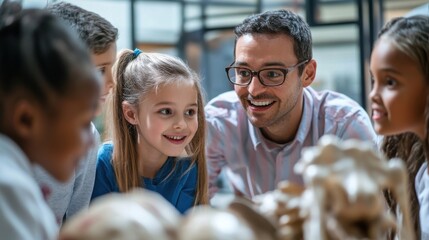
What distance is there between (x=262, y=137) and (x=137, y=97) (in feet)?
1.25

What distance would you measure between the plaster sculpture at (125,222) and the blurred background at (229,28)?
9.87ft

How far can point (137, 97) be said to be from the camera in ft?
5.65

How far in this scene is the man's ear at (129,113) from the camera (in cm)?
174

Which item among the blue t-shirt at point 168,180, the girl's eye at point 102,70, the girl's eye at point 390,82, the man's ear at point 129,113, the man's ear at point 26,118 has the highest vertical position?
the man's ear at point 26,118

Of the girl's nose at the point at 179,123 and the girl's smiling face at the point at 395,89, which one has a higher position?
the girl's smiling face at the point at 395,89

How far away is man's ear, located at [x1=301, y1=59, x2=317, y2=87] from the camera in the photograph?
1.91 m

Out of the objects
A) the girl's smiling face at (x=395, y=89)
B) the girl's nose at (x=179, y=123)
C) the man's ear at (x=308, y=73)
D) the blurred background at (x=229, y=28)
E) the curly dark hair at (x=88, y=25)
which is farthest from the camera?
the blurred background at (x=229, y=28)

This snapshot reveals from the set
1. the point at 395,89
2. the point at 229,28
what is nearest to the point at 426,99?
the point at 395,89

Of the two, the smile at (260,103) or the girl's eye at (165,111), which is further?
the smile at (260,103)

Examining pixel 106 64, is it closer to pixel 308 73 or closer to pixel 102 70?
pixel 102 70

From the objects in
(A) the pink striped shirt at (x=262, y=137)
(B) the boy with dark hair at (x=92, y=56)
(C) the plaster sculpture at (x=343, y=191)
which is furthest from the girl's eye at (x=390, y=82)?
(A) the pink striped shirt at (x=262, y=137)

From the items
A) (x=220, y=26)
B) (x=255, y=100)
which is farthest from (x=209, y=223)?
(x=220, y=26)

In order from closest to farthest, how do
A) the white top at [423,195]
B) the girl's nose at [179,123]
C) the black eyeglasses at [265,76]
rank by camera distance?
the white top at [423,195] → the girl's nose at [179,123] → the black eyeglasses at [265,76]

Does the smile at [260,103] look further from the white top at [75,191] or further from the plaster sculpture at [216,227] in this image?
the plaster sculpture at [216,227]
